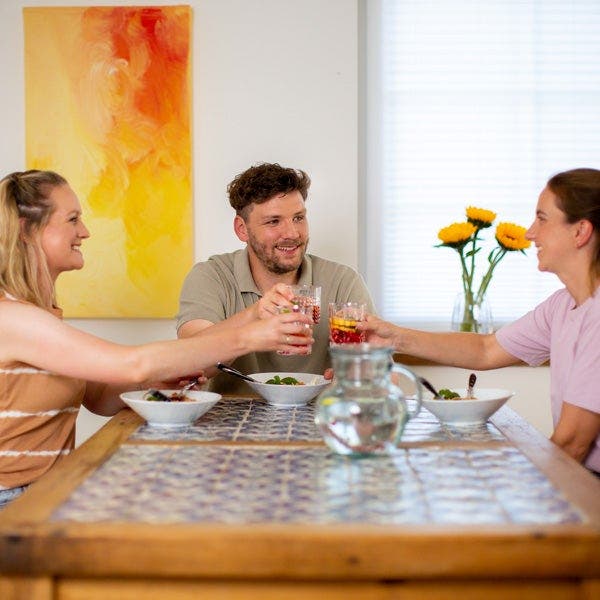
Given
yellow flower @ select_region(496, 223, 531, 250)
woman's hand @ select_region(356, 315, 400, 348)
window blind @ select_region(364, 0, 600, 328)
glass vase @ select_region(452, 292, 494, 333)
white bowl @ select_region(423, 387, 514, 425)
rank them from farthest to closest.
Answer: window blind @ select_region(364, 0, 600, 328)
glass vase @ select_region(452, 292, 494, 333)
yellow flower @ select_region(496, 223, 531, 250)
woman's hand @ select_region(356, 315, 400, 348)
white bowl @ select_region(423, 387, 514, 425)

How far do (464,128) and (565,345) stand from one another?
1.62 m

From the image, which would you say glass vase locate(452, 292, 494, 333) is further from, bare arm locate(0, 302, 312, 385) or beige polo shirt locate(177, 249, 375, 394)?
bare arm locate(0, 302, 312, 385)

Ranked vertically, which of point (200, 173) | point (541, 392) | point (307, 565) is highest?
point (200, 173)

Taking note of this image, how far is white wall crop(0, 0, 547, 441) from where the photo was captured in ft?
11.6

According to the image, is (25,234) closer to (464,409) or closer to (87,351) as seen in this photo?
(87,351)

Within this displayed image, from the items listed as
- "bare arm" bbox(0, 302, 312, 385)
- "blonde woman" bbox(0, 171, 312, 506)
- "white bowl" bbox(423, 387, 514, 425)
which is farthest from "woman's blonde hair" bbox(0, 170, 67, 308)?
"white bowl" bbox(423, 387, 514, 425)

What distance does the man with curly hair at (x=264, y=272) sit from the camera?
9.46 ft

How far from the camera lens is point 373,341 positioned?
8.45ft

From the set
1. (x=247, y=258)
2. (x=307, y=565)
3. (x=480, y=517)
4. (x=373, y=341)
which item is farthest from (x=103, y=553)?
(x=247, y=258)

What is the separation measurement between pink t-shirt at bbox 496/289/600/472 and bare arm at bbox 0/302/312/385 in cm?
87

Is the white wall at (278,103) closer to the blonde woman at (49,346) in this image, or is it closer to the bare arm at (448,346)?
the bare arm at (448,346)

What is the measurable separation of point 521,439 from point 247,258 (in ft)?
4.59

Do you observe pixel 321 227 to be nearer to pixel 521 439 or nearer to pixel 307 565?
pixel 521 439

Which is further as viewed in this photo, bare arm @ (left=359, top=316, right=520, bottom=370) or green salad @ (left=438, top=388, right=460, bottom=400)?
bare arm @ (left=359, top=316, right=520, bottom=370)
